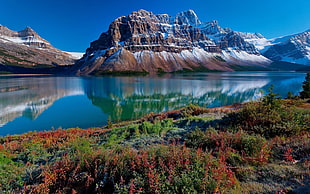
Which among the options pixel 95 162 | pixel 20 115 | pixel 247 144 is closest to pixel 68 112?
pixel 20 115

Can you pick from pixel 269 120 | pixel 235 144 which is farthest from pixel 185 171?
pixel 269 120

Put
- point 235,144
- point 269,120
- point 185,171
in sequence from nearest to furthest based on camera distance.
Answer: point 185,171, point 235,144, point 269,120

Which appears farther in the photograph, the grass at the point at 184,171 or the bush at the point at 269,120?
the bush at the point at 269,120

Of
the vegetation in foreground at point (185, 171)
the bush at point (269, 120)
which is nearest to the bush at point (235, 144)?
the vegetation in foreground at point (185, 171)

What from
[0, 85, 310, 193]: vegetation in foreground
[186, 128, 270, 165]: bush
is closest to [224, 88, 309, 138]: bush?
[0, 85, 310, 193]: vegetation in foreground

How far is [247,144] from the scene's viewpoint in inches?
196

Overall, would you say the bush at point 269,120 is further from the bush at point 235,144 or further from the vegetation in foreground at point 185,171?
the bush at point 235,144

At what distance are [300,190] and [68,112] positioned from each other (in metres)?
27.7

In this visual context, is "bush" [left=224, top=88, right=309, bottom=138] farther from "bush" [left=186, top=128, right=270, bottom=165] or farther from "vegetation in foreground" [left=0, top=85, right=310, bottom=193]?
"bush" [left=186, top=128, right=270, bottom=165]

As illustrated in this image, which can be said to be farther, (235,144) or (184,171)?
(235,144)

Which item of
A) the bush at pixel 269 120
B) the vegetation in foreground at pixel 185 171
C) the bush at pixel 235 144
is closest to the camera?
the vegetation in foreground at pixel 185 171

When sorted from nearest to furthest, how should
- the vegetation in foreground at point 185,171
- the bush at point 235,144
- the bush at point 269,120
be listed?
the vegetation in foreground at point 185,171 < the bush at point 235,144 < the bush at point 269,120

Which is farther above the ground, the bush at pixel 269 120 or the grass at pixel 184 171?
the bush at pixel 269 120

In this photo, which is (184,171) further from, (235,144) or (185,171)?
(235,144)
